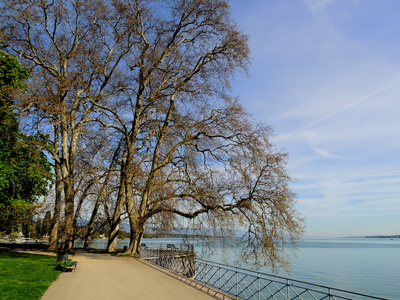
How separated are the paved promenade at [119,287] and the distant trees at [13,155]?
5866 mm

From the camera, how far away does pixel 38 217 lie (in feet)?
61.7

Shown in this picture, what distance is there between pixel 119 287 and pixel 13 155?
38.8 feet

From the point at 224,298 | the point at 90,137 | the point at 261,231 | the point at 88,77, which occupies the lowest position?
the point at 224,298

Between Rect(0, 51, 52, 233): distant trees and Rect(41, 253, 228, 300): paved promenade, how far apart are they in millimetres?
5866

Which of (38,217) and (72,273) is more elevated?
(38,217)

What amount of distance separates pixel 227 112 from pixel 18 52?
1530cm

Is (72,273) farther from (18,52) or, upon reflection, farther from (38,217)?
(18,52)

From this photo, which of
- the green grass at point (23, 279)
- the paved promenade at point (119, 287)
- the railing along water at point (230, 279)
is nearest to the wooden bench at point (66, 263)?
Result: the paved promenade at point (119, 287)

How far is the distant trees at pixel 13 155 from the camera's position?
17547 millimetres

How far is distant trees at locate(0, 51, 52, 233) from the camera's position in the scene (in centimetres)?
1755

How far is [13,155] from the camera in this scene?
19.4 m

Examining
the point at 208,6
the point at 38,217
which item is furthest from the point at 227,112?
the point at 38,217

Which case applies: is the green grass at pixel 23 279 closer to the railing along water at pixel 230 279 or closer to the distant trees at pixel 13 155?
the distant trees at pixel 13 155

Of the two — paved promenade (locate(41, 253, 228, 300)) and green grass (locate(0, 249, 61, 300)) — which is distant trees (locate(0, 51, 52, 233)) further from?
paved promenade (locate(41, 253, 228, 300))
